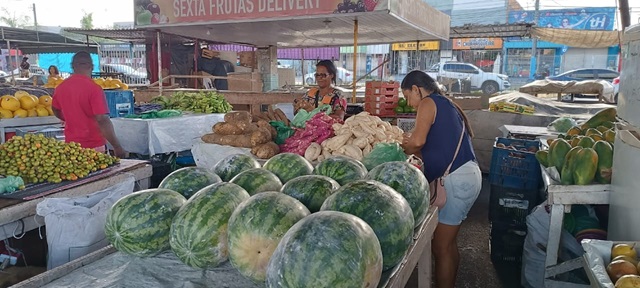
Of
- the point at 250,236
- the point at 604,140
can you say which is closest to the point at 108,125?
the point at 250,236

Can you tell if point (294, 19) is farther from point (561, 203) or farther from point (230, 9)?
point (561, 203)

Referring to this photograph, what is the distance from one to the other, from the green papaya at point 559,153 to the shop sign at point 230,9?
2.44 m

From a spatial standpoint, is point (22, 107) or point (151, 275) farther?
point (22, 107)

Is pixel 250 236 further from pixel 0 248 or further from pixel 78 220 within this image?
pixel 0 248

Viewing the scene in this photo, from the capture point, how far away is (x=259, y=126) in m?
4.52

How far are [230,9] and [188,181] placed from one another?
14.6ft

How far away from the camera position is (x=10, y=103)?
5281 millimetres

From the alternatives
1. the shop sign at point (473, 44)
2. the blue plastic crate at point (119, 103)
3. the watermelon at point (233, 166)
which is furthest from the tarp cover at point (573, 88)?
the shop sign at point (473, 44)

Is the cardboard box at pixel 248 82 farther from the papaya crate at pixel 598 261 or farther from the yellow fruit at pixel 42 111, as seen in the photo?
the papaya crate at pixel 598 261

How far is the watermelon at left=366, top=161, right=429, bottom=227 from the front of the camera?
1868 mm

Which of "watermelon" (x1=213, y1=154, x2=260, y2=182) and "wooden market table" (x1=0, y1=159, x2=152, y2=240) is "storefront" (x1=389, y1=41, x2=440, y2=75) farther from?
"watermelon" (x1=213, y1=154, x2=260, y2=182)

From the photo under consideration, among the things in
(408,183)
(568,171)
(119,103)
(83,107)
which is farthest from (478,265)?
(119,103)

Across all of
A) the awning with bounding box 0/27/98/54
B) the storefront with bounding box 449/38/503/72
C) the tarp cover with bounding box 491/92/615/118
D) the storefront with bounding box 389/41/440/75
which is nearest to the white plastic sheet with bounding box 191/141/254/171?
the tarp cover with bounding box 491/92/615/118

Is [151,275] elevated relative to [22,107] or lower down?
lower down
